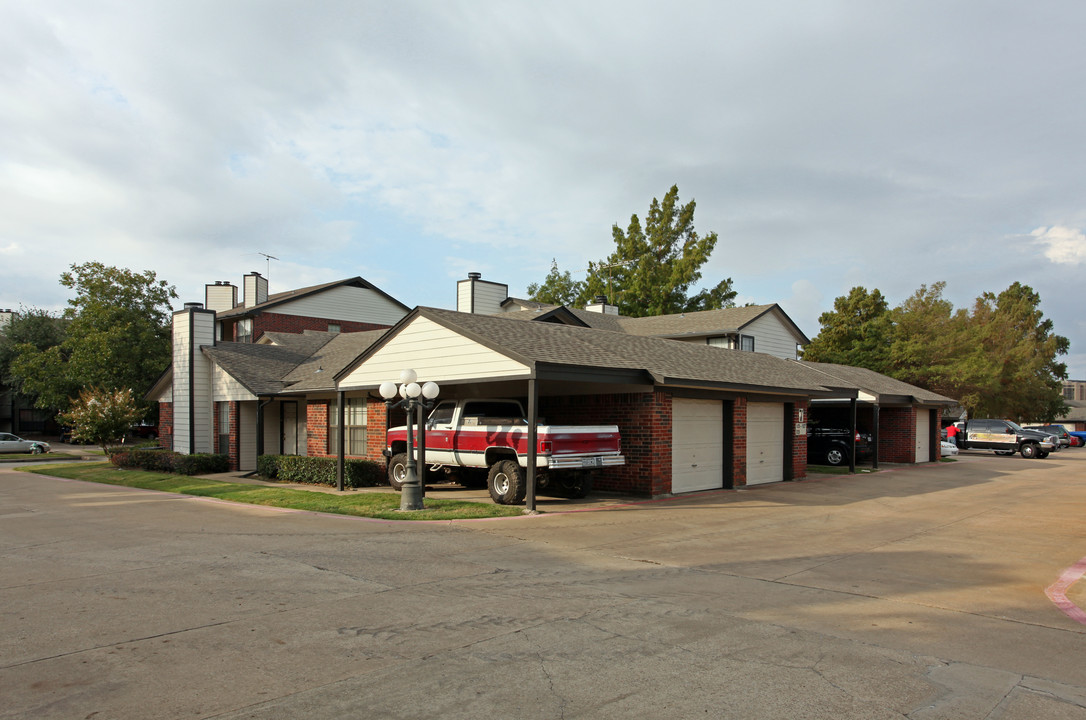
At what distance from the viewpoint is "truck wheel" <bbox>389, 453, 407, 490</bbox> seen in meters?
17.7

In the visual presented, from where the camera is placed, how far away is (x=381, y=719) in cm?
449

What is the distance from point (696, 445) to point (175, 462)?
16.6 metres

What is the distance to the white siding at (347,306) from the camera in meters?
39.1

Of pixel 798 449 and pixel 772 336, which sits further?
pixel 772 336

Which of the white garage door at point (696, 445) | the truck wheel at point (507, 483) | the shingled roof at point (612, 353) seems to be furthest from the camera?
the white garage door at point (696, 445)

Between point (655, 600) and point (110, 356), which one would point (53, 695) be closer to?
point (655, 600)

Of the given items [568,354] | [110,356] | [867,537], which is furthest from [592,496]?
[110,356]

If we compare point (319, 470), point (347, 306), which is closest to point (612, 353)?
point (319, 470)

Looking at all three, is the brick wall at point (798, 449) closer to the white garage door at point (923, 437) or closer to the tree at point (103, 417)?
the white garage door at point (923, 437)

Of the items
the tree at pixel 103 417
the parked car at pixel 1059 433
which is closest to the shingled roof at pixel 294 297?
the tree at pixel 103 417

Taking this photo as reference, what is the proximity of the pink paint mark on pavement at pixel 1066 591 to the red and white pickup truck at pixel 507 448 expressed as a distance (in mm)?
7496

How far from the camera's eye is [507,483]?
14688mm

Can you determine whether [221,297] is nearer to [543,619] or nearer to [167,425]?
[167,425]

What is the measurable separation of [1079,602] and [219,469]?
2294cm
